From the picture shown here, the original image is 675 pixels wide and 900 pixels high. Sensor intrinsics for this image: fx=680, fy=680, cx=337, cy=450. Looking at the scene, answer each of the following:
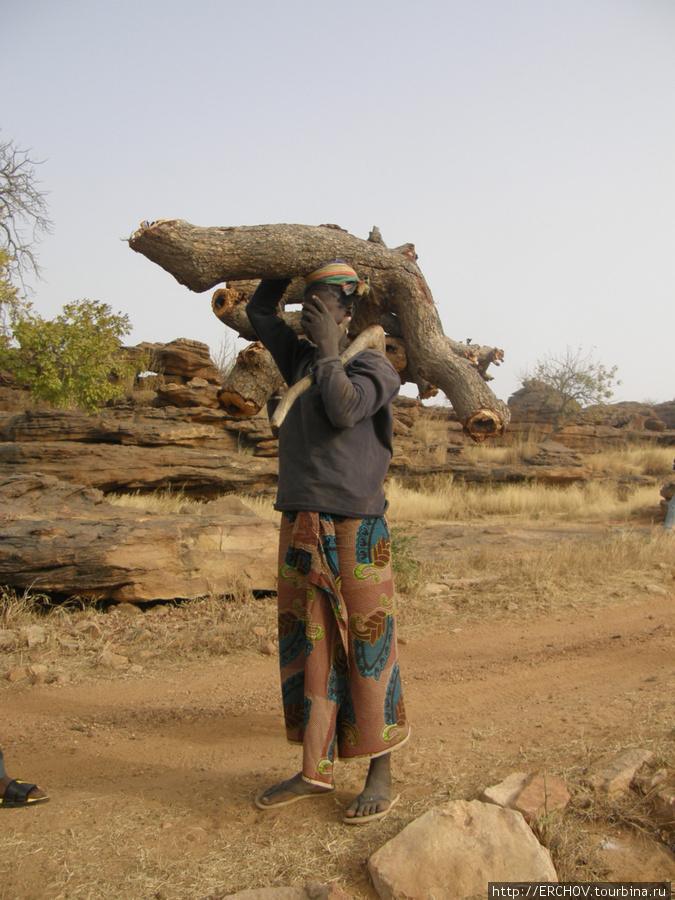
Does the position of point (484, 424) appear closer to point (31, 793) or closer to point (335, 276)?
point (335, 276)

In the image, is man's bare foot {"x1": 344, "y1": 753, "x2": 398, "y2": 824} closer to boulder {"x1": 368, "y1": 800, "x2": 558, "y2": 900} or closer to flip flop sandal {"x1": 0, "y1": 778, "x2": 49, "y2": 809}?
boulder {"x1": 368, "y1": 800, "x2": 558, "y2": 900}

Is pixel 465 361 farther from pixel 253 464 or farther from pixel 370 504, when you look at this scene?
pixel 253 464

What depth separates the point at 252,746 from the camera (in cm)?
336

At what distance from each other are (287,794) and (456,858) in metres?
0.71

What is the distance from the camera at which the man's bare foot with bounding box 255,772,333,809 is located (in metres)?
2.52

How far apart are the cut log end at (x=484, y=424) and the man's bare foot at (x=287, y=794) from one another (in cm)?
182

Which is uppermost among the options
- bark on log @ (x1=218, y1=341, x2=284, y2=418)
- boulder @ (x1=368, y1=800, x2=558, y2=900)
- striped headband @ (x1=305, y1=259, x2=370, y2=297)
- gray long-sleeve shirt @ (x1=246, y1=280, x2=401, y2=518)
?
striped headband @ (x1=305, y1=259, x2=370, y2=297)

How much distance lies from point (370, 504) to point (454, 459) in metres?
16.6

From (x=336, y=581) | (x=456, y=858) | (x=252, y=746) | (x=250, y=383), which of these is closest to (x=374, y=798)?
(x=456, y=858)

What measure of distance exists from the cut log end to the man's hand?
1.15 m

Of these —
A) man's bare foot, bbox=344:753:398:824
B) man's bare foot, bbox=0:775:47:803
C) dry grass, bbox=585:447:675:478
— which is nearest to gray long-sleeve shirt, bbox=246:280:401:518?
man's bare foot, bbox=344:753:398:824

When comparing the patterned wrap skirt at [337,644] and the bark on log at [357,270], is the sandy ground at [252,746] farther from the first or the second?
the bark on log at [357,270]

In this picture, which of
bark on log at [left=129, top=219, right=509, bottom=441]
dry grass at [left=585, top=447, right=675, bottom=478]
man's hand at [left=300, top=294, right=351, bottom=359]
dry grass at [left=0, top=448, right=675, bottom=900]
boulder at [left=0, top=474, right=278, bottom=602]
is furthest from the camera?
dry grass at [left=585, top=447, right=675, bottom=478]

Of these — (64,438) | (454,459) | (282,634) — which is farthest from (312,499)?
(454,459)
